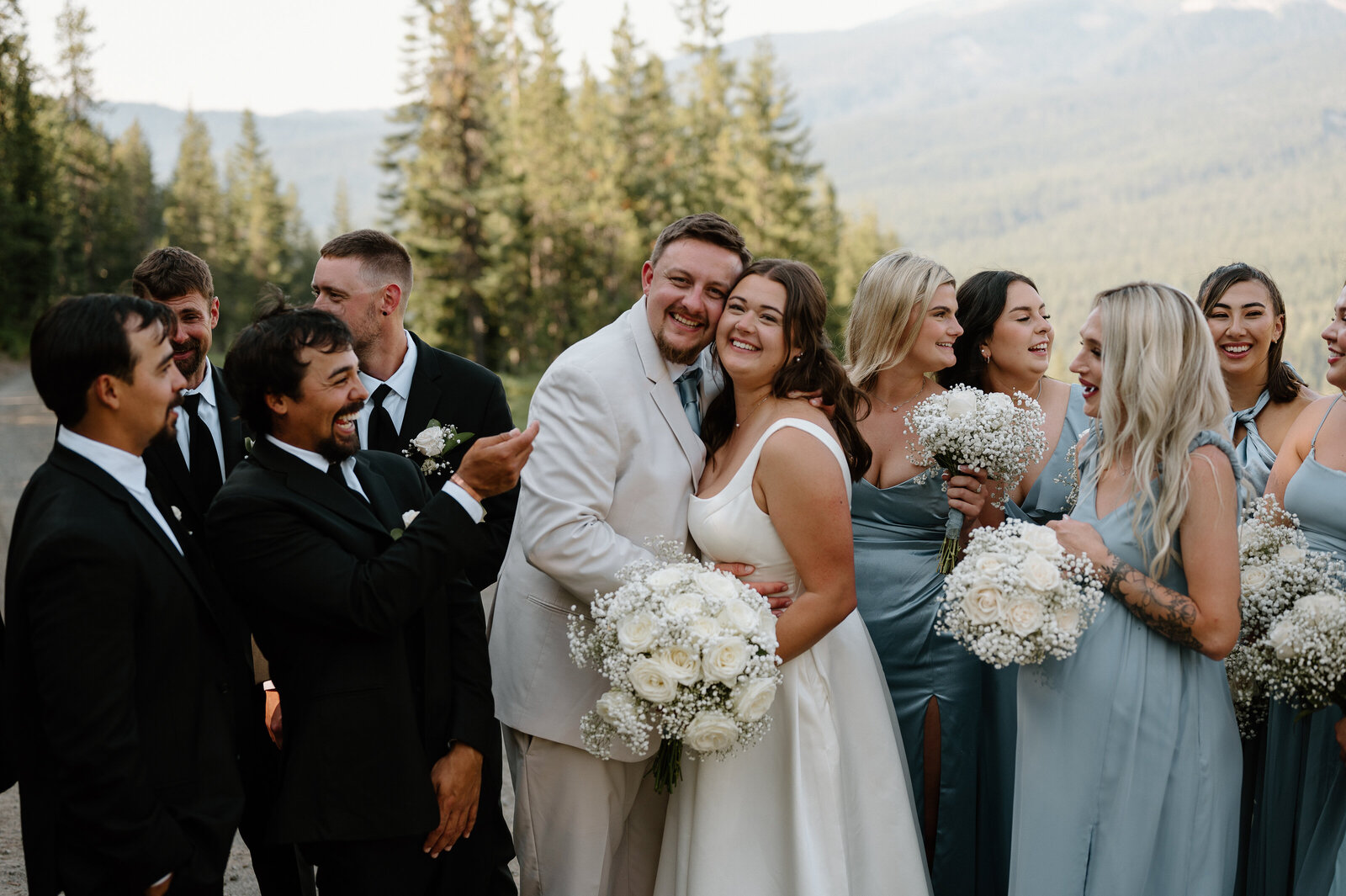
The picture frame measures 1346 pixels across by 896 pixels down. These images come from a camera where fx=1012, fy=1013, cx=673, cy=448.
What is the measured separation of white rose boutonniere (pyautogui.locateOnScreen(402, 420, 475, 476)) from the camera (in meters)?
4.95

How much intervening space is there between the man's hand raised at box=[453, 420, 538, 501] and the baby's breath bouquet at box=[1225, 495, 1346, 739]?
9.38ft

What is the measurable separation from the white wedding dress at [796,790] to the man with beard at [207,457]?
1.64 metres

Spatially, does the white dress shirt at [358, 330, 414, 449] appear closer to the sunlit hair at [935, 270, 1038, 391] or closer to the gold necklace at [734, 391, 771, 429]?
the gold necklace at [734, 391, 771, 429]

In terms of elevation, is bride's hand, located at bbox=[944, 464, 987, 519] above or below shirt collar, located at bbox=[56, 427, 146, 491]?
below

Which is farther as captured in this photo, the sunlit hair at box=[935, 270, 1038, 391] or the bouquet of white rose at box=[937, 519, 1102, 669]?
the sunlit hair at box=[935, 270, 1038, 391]

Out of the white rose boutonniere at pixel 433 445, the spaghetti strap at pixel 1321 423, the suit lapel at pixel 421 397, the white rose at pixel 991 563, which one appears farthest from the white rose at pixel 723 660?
the spaghetti strap at pixel 1321 423

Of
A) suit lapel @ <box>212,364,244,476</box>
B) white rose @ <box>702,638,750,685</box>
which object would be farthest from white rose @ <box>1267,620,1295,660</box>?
suit lapel @ <box>212,364,244,476</box>

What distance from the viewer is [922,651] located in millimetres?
5172

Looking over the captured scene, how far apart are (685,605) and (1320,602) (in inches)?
94.8

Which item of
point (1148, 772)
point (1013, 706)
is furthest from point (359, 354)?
point (1148, 772)

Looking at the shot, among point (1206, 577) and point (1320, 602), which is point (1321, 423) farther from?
point (1206, 577)

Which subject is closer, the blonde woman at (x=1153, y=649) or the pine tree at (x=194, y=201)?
the blonde woman at (x=1153, y=649)

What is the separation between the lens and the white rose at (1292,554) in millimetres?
4102

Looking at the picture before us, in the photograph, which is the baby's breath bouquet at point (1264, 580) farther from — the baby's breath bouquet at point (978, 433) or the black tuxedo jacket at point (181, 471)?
the black tuxedo jacket at point (181, 471)
